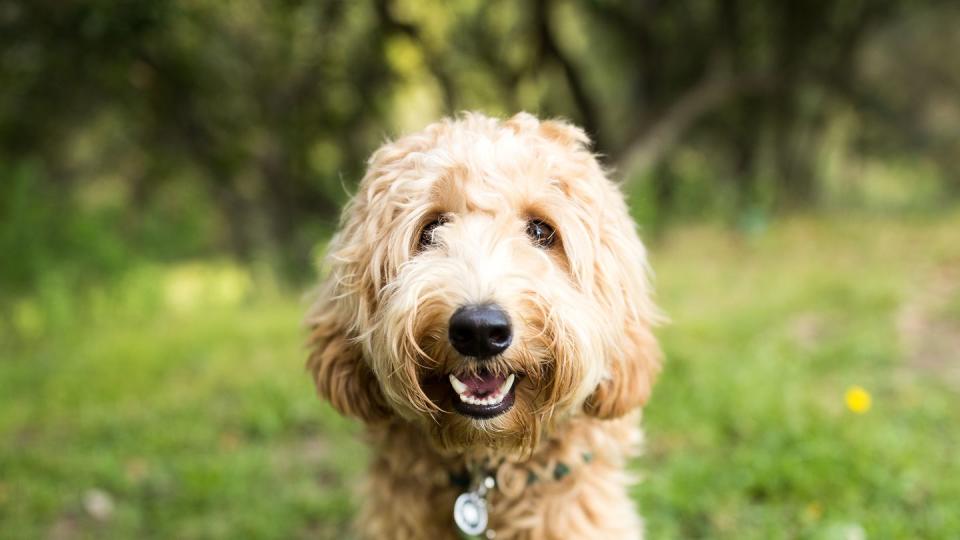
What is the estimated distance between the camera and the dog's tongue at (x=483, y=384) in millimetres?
2102

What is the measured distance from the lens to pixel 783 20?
11367 mm

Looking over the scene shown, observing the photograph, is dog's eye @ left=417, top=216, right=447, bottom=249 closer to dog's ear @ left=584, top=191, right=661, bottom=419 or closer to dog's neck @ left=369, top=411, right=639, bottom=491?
dog's ear @ left=584, top=191, right=661, bottom=419

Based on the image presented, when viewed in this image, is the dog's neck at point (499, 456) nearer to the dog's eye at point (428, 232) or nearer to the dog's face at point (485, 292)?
the dog's face at point (485, 292)

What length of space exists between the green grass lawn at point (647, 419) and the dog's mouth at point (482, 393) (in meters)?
1.38

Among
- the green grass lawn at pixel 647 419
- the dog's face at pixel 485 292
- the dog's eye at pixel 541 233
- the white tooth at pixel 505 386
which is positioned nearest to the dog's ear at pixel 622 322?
the dog's face at pixel 485 292

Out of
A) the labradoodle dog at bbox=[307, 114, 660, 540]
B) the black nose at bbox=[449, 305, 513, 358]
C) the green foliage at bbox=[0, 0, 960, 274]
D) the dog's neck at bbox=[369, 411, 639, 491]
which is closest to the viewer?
the black nose at bbox=[449, 305, 513, 358]

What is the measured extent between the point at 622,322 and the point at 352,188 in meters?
4.57

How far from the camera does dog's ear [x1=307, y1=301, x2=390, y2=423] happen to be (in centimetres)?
241

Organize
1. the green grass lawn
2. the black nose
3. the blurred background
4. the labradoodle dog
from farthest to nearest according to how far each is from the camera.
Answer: the blurred background, the green grass lawn, the labradoodle dog, the black nose

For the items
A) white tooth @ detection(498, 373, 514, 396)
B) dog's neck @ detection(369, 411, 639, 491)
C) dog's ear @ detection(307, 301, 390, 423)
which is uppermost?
dog's ear @ detection(307, 301, 390, 423)

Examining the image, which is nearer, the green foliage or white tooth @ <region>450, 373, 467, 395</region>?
white tooth @ <region>450, 373, 467, 395</region>

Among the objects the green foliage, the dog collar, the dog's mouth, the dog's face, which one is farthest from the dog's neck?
the green foliage

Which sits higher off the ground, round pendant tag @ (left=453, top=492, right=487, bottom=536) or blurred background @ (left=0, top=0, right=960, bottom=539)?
blurred background @ (left=0, top=0, right=960, bottom=539)

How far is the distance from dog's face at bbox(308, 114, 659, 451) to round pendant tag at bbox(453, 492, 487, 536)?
0.24 m
